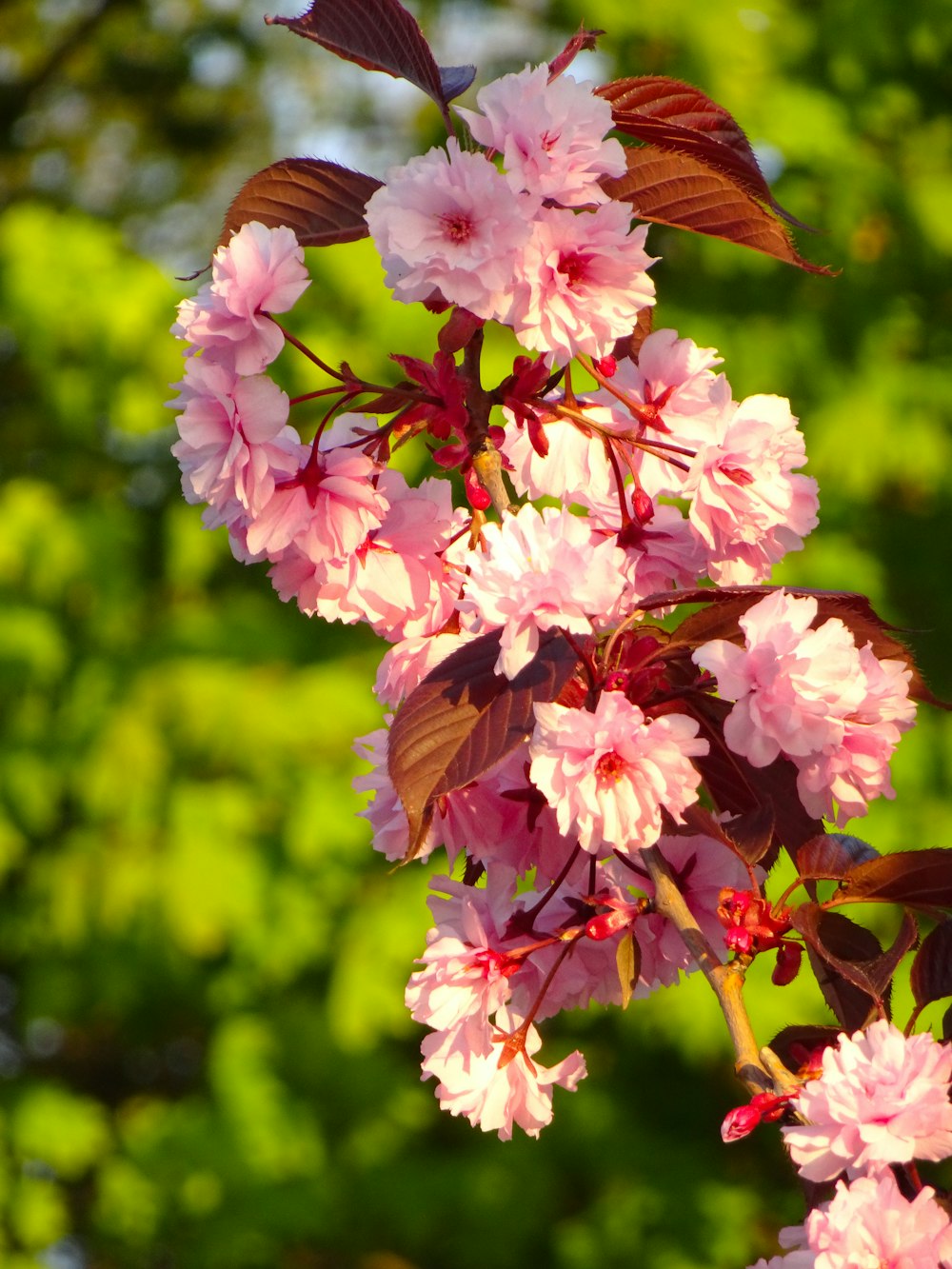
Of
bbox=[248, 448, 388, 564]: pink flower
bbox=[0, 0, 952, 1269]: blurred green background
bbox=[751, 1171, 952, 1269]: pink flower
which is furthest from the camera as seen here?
bbox=[0, 0, 952, 1269]: blurred green background

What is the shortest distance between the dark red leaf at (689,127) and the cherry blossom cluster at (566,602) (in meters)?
0.06

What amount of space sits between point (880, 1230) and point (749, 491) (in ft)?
1.40

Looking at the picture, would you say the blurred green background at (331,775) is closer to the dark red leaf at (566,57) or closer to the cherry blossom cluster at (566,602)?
the cherry blossom cluster at (566,602)

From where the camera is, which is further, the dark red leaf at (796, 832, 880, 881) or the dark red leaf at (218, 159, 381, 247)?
the dark red leaf at (218, 159, 381, 247)

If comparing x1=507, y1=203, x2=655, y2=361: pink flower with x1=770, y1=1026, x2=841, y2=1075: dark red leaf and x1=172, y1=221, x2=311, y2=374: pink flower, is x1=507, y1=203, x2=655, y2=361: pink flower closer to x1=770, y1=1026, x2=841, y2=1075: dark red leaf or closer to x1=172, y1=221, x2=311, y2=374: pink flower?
x1=172, y1=221, x2=311, y2=374: pink flower

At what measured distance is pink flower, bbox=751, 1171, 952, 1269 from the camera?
0.70m

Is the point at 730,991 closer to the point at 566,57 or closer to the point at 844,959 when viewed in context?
the point at 844,959

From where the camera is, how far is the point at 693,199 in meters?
0.96

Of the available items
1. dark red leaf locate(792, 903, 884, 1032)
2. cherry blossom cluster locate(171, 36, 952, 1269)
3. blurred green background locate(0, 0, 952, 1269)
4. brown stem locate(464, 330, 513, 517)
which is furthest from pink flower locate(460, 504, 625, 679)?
blurred green background locate(0, 0, 952, 1269)

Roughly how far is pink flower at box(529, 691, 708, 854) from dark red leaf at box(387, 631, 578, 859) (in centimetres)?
2

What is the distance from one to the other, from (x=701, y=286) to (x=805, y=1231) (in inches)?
211

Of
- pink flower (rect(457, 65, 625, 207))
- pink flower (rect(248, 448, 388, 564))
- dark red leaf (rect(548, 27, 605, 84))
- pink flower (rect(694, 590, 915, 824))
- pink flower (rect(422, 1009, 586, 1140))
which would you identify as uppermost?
dark red leaf (rect(548, 27, 605, 84))

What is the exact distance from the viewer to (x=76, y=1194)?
21.5 feet

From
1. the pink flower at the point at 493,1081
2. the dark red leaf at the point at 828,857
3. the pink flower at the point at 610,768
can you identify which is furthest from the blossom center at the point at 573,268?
the pink flower at the point at 493,1081
